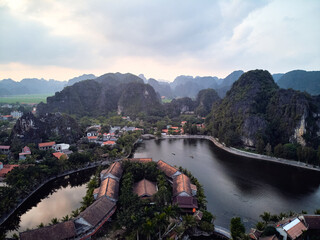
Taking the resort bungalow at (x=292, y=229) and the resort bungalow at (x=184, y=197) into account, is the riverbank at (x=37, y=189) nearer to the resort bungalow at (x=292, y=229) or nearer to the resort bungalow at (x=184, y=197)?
the resort bungalow at (x=184, y=197)

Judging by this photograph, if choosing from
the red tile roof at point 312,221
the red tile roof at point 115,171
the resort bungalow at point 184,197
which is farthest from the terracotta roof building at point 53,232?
the red tile roof at point 312,221

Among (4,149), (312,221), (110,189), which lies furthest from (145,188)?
(4,149)

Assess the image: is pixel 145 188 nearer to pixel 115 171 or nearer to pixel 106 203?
pixel 106 203

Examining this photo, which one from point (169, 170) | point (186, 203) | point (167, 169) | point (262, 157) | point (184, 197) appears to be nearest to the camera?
point (186, 203)

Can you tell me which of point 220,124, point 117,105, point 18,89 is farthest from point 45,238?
point 18,89

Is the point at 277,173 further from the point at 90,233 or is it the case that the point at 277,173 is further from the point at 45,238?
the point at 45,238

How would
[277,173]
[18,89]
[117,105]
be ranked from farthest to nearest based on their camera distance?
[18,89] < [117,105] < [277,173]
